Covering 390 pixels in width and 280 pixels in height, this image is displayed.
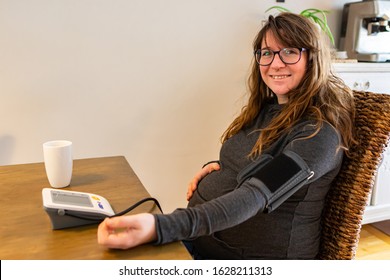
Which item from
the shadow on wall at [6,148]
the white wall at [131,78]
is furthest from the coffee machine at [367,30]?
the shadow on wall at [6,148]

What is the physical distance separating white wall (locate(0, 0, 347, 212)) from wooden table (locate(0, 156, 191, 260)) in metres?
0.63

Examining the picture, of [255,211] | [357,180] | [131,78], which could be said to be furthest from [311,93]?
[131,78]

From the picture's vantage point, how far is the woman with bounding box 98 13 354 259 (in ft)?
2.32

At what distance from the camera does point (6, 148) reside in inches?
66.2

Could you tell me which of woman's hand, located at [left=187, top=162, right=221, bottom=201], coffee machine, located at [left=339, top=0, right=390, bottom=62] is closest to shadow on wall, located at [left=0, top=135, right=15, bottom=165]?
woman's hand, located at [left=187, top=162, right=221, bottom=201]

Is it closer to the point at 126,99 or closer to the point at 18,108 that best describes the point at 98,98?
the point at 126,99

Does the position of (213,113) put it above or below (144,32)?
below

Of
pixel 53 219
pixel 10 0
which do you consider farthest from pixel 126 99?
pixel 53 219

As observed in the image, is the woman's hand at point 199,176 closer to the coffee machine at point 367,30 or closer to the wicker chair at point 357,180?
the wicker chair at point 357,180

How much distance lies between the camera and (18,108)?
1662 millimetres

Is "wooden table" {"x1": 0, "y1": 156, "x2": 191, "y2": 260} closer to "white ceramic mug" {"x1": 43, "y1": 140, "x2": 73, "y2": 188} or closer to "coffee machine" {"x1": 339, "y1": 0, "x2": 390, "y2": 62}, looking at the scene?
"white ceramic mug" {"x1": 43, "y1": 140, "x2": 73, "y2": 188}

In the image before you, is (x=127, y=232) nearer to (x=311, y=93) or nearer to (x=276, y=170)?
(x=276, y=170)

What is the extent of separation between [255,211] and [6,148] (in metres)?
1.39
